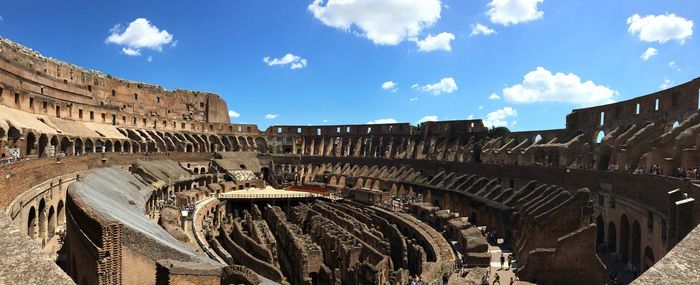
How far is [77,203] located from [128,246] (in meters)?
2.73

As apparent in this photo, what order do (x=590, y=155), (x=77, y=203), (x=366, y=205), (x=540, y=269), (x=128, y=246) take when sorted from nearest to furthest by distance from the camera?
1. (x=128, y=246)
2. (x=77, y=203)
3. (x=540, y=269)
4. (x=590, y=155)
5. (x=366, y=205)

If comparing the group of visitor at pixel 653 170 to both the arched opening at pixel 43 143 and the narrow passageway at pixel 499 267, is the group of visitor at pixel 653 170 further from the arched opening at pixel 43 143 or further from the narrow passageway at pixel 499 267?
the arched opening at pixel 43 143

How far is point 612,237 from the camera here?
2303 centimetres

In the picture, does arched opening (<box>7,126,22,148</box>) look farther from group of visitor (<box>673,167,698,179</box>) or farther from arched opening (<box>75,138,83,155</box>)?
group of visitor (<box>673,167,698,179</box>)

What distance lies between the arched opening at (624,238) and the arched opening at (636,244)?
0.79m

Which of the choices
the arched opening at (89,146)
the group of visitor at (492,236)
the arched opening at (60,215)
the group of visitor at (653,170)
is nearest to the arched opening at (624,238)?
the group of visitor at (653,170)

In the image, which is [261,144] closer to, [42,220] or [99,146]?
[99,146]

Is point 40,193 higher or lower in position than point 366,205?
higher

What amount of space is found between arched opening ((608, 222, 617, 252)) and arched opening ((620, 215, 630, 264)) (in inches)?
38.9

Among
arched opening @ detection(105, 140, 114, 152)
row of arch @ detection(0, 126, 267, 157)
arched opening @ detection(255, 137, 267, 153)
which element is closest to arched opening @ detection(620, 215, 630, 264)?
row of arch @ detection(0, 126, 267, 157)

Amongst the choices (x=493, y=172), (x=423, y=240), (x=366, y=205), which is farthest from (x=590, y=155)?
(x=366, y=205)

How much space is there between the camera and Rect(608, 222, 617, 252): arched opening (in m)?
22.8

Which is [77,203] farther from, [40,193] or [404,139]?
[404,139]

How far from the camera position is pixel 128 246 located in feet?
43.8
